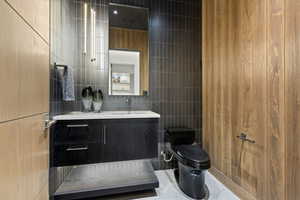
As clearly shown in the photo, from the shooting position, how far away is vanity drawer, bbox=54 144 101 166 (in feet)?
5.50

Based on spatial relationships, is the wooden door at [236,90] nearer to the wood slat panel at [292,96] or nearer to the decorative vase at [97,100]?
the wood slat panel at [292,96]

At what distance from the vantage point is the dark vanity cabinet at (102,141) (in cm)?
169

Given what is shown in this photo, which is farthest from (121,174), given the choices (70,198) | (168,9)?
(168,9)

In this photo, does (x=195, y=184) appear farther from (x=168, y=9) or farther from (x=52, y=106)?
(x=168, y=9)

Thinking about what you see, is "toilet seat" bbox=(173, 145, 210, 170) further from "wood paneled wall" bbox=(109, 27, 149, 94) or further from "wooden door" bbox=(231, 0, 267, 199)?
"wood paneled wall" bbox=(109, 27, 149, 94)

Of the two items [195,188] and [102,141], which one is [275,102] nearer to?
[195,188]

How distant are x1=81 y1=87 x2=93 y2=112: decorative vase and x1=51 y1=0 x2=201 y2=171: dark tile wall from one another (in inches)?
4.6

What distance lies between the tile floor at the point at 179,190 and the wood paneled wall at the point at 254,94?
0.11 m

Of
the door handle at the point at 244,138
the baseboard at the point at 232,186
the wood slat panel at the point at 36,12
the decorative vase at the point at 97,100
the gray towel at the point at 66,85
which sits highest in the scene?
the wood slat panel at the point at 36,12

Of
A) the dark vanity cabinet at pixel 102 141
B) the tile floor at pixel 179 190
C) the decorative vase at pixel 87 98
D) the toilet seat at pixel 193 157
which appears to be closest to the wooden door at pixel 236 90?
the tile floor at pixel 179 190

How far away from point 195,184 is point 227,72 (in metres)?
1.30

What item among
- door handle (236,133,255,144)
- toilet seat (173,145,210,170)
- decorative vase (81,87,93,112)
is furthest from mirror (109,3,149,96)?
door handle (236,133,255,144)

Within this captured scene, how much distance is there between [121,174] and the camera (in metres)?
2.08

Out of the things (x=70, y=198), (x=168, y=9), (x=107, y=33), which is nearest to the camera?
(x=70, y=198)
